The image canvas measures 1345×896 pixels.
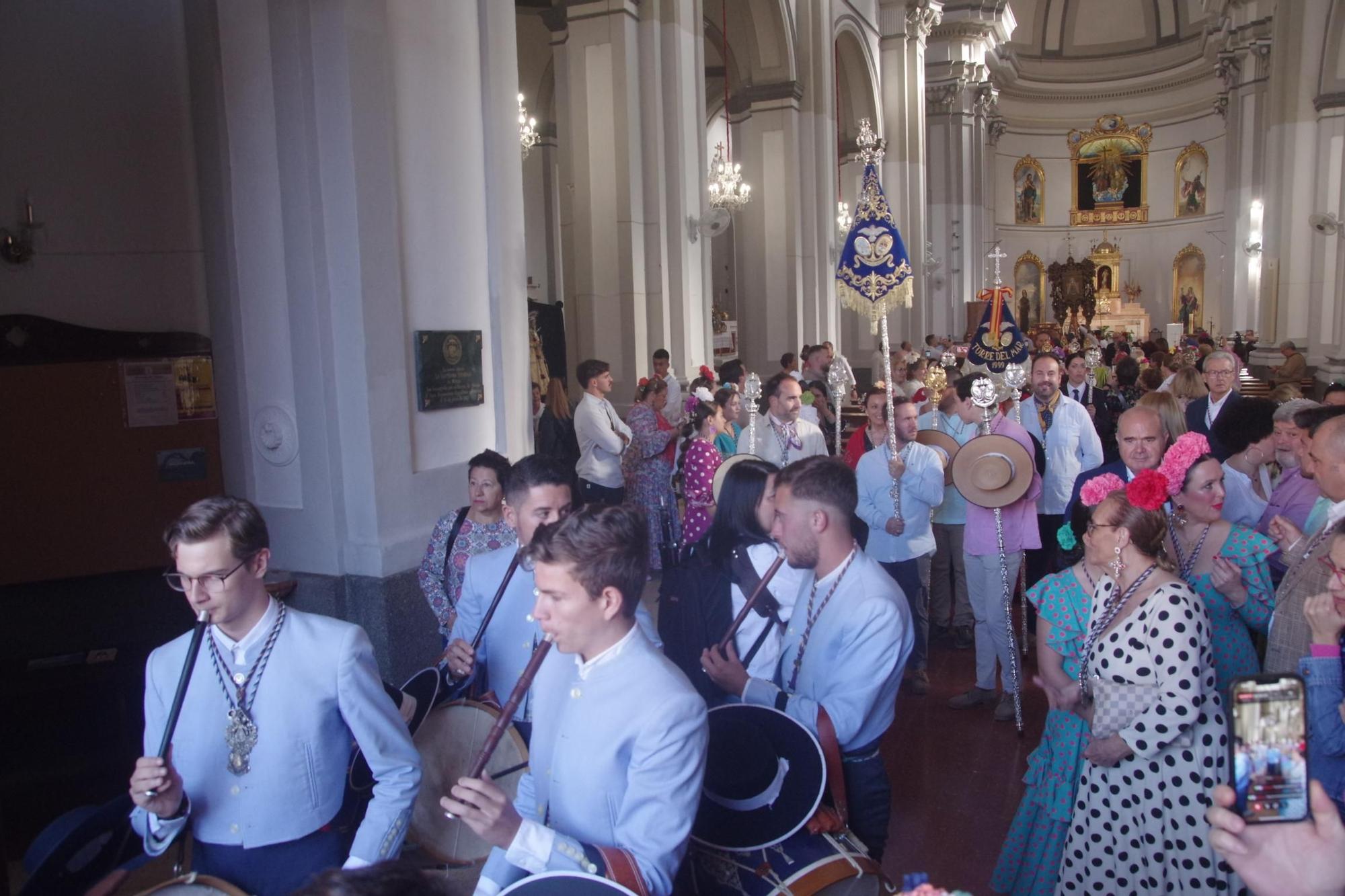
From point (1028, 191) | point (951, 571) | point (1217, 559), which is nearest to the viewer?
point (1217, 559)

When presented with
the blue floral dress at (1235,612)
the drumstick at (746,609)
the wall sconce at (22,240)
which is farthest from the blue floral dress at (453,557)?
the wall sconce at (22,240)

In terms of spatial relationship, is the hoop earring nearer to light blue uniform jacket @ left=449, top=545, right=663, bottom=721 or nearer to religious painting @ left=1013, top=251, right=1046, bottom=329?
light blue uniform jacket @ left=449, top=545, right=663, bottom=721

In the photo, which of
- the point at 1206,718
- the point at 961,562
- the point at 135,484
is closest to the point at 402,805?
the point at 1206,718

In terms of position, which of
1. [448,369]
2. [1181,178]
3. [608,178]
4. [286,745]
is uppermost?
[1181,178]

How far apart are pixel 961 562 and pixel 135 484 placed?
5.37 metres

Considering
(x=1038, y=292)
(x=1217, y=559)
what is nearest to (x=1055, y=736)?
(x=1217, y=559)

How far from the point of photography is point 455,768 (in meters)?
3.15

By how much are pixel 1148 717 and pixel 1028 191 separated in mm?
37450

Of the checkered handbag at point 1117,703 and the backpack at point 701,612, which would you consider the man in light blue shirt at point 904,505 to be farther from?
the checkered handbag at point 1117,703

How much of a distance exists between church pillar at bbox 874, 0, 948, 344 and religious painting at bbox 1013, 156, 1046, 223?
51.2 feet

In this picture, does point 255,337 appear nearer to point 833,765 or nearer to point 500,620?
point 500,620

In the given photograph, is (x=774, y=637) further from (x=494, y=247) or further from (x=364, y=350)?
(x=494, y=247)

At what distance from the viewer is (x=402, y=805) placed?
2578mm

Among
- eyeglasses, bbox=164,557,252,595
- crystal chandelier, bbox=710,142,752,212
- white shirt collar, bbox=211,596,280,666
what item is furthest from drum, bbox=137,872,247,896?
crystal chandelier, bbox=710,142,752,212
